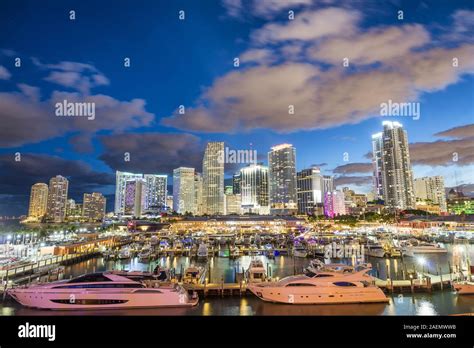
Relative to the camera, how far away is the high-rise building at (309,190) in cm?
9004

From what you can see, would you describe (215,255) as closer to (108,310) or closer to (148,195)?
(108,310)

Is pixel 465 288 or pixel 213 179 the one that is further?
pixel 213 179

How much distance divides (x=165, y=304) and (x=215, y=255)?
12.4 metres

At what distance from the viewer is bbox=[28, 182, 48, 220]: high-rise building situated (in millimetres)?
83875

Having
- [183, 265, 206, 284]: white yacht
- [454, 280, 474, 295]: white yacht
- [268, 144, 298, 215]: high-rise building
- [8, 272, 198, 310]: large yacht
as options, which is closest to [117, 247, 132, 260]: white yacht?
[183, 265, 206, 284]: white yacht

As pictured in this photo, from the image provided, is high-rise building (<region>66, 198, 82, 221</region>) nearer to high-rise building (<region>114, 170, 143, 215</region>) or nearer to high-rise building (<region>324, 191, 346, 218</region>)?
high-rise building (<region>114, 170, 143, 215</region>)

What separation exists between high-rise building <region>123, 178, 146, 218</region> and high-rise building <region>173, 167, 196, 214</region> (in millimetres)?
11645

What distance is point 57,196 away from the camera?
8438 cm

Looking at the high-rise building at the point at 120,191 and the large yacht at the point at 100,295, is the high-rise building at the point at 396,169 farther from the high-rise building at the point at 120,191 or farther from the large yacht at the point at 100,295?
the large yacht at the point at 100,295

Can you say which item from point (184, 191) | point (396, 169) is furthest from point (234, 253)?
point (184, 191)

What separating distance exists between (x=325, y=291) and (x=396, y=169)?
292ft

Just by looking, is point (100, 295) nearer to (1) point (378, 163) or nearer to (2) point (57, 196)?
(2) point (57, 196)
